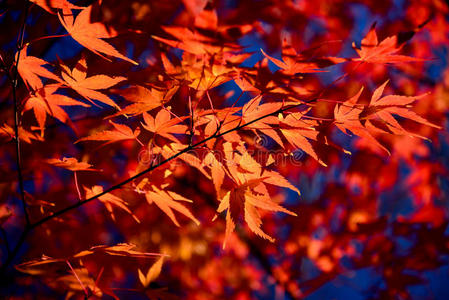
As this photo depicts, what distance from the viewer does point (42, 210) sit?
2.81ft

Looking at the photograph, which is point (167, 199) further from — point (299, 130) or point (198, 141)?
point (299, 130)

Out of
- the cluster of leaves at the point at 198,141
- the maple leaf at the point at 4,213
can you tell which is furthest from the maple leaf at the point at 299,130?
the maple leaf at the point at 4,213

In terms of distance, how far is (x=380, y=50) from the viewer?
612mm

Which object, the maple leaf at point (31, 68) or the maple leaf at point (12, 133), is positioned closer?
the maple leaf at point (31, 68)

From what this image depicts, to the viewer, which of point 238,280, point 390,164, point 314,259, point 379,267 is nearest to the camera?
point 379,267

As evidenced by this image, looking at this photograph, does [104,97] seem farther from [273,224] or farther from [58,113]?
[273,224]

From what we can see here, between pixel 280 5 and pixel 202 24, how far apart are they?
1392mm

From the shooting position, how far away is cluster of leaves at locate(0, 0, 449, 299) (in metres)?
0.63

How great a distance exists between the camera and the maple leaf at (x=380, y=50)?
23.4 inches

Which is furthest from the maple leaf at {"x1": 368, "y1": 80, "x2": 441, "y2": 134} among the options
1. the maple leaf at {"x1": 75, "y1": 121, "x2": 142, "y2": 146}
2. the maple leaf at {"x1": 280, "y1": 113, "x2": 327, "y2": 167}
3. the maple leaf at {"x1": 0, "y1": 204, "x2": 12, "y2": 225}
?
the maple leaf at {"x1": 0, "y1": 204, "x2": 12, "y2": 225}

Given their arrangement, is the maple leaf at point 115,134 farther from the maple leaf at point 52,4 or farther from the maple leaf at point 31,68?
the maple leaf at point 52,4

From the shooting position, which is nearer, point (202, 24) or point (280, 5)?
point (202, 24)

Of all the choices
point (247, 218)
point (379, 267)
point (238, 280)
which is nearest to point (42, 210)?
point (247, 218)

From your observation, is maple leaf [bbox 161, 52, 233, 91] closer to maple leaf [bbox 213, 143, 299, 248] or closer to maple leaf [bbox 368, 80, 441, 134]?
maple leaf [bbox 213, 143, 299, 248]
